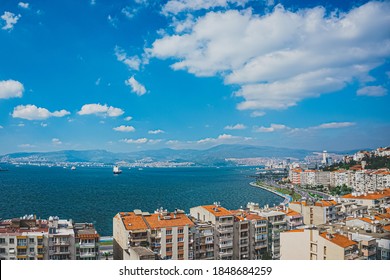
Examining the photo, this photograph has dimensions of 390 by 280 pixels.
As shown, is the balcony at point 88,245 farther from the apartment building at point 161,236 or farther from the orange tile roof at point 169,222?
the orange tile roof at point 169,222

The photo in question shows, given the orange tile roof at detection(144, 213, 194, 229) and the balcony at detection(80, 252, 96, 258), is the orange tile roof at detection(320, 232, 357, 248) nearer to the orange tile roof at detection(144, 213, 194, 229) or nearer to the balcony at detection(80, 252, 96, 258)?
the orange tile roof at detection(144, 213, 194, 229)

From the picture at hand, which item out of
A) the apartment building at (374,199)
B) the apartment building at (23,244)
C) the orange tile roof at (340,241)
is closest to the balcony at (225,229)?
the orange tile roof at (340,241)

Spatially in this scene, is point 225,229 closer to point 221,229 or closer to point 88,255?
point 221,229

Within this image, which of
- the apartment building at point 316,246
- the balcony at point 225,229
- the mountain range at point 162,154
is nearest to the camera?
the apartment building at point 316,246

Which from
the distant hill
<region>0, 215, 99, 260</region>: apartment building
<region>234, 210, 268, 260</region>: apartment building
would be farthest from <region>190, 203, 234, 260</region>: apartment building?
<region>0, 215, 99, 260</region>: apartment building

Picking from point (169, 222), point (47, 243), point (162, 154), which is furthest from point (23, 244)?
point (162, 154)

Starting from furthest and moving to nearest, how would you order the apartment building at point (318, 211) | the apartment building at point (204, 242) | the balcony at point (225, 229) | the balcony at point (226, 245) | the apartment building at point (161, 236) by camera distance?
the apartment building at point (318, 211), the balcony at point (225, 229), the balcony at point (226, 245), the apartment building at point (204, 242), the apartment building at point (161, 236)

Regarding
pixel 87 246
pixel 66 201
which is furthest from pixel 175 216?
pixel 66 201
